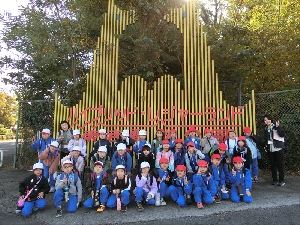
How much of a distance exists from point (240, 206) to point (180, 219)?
1.41 metres

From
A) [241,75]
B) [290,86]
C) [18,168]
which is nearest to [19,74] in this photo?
[18,168]

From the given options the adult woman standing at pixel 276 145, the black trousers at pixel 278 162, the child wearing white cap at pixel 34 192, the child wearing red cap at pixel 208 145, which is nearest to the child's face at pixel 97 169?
the child wearing white cap at pixel 34 192

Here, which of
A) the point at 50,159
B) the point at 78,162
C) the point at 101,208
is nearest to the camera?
the point at 101,208

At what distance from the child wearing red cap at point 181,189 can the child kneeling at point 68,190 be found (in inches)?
76.8

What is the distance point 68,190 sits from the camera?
5.34 metres

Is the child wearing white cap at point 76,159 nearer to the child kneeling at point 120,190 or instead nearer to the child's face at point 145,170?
the child kneeling at point 120,190

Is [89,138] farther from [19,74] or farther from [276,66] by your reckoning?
[276,66]

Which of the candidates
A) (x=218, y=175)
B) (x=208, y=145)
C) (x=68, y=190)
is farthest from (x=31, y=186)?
(x=208, y=145)

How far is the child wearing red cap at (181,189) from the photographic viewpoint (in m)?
5.51

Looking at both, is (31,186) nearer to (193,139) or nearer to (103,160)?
(103,160)

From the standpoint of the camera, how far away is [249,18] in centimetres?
1315

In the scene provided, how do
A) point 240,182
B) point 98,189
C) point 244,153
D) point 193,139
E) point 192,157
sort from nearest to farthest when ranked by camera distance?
point 98,189 < point 240,182 < point 192,157 < point 244,153 < point 193,139

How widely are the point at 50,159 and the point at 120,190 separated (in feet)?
7.54

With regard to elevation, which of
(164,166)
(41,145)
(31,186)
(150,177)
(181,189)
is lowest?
(181,189)
